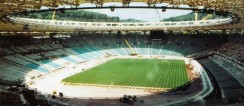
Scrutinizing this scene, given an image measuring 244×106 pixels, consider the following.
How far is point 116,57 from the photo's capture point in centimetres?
6569

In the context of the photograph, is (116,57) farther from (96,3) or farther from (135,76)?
(96,3)

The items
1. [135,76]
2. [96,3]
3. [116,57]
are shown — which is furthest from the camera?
[116,57]

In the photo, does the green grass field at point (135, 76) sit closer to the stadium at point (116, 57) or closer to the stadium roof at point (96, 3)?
the stadium at point (116, 57)

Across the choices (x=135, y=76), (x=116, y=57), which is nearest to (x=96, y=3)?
(x=135, y=76)

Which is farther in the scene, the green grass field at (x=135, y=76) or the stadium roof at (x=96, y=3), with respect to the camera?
the green grass field at (x=135, y=76)

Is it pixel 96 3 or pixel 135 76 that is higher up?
pixel 96 3

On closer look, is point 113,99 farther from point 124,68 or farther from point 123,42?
point 123,42

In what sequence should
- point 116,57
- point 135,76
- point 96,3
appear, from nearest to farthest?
1. point 96,3
2. point 135,76
3. point 116,57

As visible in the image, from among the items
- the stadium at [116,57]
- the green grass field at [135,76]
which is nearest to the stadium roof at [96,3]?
the stadium at [116,57]

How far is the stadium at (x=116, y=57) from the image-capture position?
28.1m

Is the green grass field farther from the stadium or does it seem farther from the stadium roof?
the stadium roof

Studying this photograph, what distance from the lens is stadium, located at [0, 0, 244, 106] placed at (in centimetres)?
2806

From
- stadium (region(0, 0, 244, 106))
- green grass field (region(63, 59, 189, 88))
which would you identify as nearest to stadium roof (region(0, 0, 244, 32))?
stadium (region(0, 0, 244, 106))

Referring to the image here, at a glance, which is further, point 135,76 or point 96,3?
point 135,76
